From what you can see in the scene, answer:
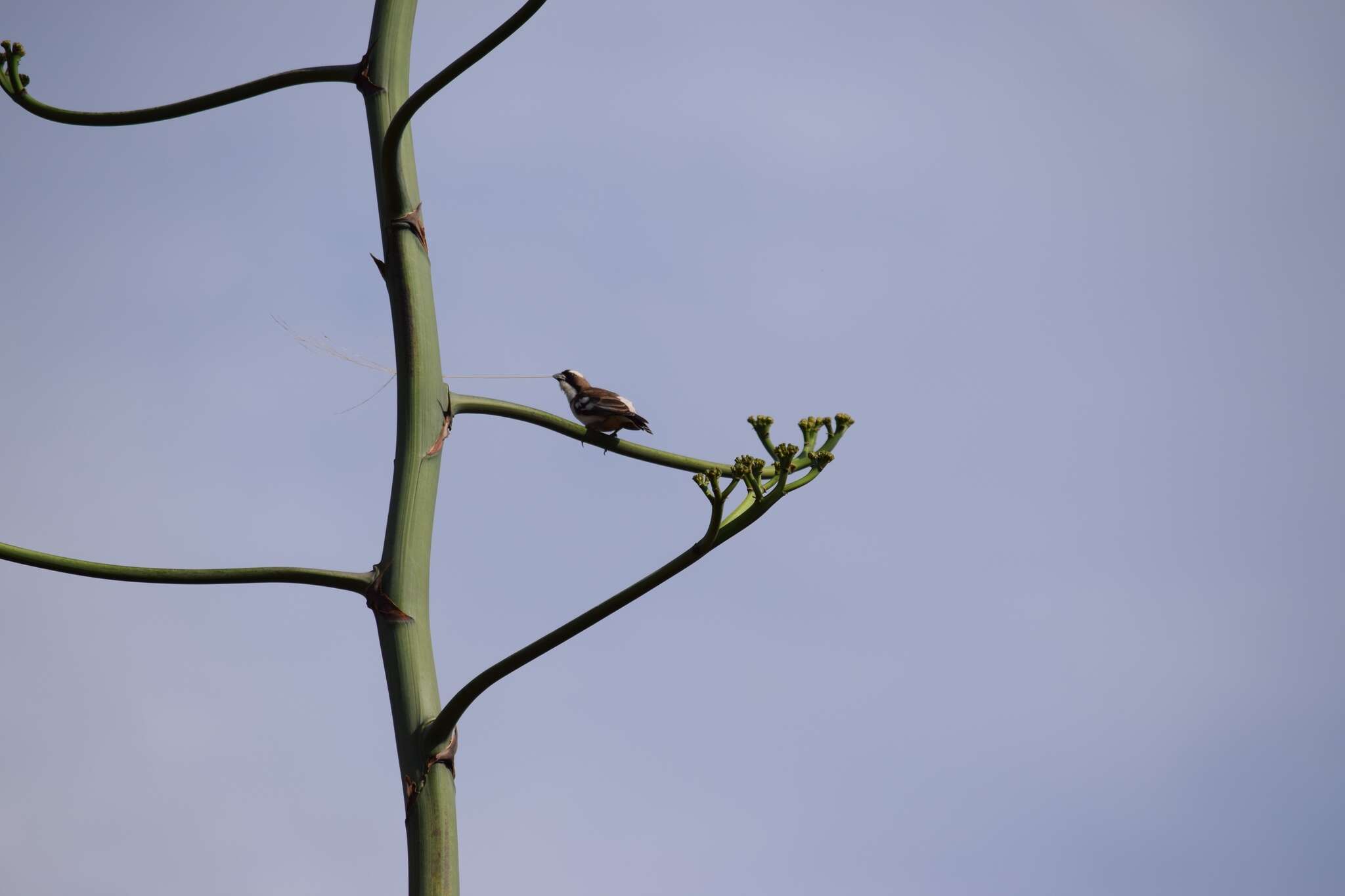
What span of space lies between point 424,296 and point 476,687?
1.57 metres

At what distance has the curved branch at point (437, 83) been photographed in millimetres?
4070

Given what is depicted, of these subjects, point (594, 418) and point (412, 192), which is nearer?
point (412, 192)

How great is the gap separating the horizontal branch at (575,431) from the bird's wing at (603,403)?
185cm

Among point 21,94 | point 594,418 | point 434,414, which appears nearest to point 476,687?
point 434,414

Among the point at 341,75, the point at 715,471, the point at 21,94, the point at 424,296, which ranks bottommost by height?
the point at 715,471

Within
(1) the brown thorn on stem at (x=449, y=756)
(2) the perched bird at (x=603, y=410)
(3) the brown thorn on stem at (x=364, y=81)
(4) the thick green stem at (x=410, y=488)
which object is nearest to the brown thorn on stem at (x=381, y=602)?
(4) the thick green stem at (x=410, y=488)

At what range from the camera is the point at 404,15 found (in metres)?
5.01

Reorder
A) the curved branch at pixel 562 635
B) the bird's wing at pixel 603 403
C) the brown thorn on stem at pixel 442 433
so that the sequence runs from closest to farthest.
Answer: the curved branch at pixel 562 635, the brown thorn on stem at pixel 442 433, the bird's wing at pixel 603 403

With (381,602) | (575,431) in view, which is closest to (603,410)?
(575,431)

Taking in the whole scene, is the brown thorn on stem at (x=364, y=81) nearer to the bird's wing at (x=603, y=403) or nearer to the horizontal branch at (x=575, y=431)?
the horizontal branch at (x=575, y=431)

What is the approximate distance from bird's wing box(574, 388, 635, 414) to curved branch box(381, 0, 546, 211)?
7.79ft

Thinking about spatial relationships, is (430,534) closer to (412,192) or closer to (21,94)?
(412,192)

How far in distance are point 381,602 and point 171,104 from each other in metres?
2.38

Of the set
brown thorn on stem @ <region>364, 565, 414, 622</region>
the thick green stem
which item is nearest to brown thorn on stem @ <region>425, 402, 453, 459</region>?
the thick green stem
